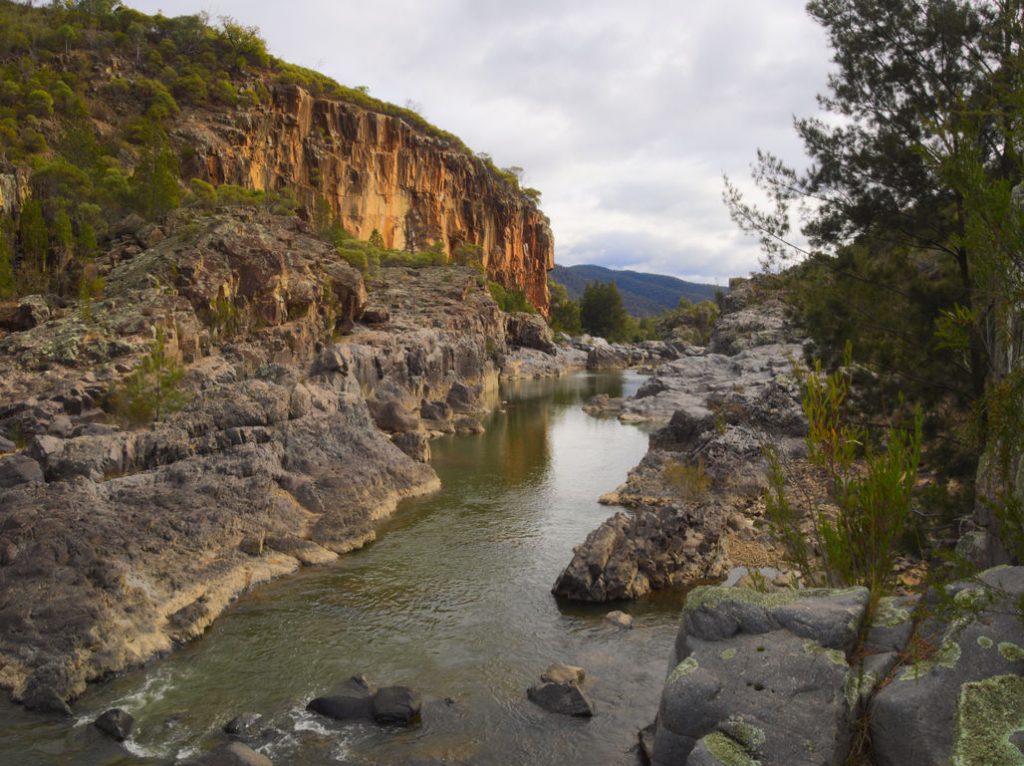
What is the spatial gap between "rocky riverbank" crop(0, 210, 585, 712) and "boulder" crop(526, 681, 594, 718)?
810 centimetres

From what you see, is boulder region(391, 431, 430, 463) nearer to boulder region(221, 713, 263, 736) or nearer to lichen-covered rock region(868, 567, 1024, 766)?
boulder region(221, 713, 263, 736)

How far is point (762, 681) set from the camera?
9.34 meters

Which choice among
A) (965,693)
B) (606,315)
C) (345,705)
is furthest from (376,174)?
(965,693)

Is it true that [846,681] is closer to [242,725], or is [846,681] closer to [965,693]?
[965,693]

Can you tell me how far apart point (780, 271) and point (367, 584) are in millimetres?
13690

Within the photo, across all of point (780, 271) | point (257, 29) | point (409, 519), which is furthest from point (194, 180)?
point (780, 271)

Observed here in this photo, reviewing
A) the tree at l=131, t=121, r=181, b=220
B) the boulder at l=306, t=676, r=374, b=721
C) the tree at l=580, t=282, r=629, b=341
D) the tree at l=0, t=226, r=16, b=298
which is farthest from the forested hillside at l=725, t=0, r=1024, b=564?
the tree at l=580, t=282, r=629, b=341

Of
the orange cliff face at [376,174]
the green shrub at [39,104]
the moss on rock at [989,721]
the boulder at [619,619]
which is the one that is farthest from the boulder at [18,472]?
the orange cliff face at [376,174]

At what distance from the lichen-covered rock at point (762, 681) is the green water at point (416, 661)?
3.48 metres

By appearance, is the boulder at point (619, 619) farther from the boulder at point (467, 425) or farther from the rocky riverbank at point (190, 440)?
the boulder at point (467, 425)

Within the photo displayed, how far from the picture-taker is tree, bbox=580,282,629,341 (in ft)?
447

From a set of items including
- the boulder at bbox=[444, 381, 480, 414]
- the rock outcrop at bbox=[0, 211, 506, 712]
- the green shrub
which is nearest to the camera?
the rock outcrop at bbox=[0, 211, 506, 712]

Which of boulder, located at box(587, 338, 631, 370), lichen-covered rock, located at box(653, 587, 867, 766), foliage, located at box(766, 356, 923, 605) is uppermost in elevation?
boulder, located at box(587, 338, 631, 370)

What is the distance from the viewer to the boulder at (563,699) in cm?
1384
